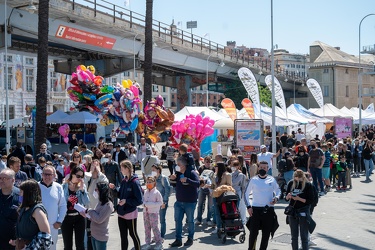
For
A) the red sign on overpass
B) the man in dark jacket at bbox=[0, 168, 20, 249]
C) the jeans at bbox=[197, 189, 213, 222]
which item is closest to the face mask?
the jeans at bbox=[197, 189, 213, 222]

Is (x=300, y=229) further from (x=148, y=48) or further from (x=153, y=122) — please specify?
(x=148, y=48)

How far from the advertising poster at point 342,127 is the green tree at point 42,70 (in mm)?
17993

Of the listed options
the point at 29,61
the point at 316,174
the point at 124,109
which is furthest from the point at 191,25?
the point at 316,174

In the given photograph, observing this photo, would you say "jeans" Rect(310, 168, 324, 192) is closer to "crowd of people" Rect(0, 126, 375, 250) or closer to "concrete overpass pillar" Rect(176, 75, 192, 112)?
"crowd of people" Rect(0, 126, 375, 250)

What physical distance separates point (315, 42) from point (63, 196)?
80463 mm

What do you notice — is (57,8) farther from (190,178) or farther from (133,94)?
(190,178)

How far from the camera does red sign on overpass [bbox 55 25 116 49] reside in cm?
2797

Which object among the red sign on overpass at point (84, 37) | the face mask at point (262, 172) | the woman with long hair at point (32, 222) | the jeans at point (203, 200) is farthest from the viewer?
the red sign on overpass at point (84, 37)

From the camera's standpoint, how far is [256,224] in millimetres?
9008

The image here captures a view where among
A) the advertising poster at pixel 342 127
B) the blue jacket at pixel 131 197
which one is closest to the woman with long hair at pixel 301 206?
the blue jacket at pixel 131 197

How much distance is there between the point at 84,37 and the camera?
29797 mm

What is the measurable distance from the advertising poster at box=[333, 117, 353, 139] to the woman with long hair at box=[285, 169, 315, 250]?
23.3m

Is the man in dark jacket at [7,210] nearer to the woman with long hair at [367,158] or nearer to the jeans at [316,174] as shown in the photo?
the jeans at [316,174]

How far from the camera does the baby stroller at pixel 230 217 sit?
418 inches
